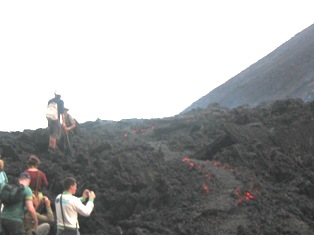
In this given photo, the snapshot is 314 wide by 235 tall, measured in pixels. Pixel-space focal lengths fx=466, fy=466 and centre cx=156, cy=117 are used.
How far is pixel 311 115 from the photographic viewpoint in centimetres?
1762

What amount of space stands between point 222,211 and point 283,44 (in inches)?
2468

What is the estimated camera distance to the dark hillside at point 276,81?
43500 mm

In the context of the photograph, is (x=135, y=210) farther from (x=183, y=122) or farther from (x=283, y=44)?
(x=283, y=44)

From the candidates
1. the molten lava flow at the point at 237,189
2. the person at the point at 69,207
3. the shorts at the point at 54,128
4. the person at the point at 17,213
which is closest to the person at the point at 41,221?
the person at the point at 17,213

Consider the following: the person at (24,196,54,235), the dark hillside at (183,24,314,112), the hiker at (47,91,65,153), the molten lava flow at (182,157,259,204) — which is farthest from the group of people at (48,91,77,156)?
the dark hillside at (183,24,314,112)

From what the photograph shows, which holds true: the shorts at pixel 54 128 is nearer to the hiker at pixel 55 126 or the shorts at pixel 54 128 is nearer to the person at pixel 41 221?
the hiker at pixel 55 126

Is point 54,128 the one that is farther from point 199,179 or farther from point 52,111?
point 199,179

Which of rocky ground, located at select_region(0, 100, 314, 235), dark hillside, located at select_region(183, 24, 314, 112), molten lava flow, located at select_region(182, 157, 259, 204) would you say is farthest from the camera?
dark hillside, located at select_region(183, 24, 314, 112)

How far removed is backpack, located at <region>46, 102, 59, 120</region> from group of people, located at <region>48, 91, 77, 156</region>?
104mm

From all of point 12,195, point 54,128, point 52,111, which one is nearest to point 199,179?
point 52,111

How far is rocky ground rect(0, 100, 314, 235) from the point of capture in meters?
9.88

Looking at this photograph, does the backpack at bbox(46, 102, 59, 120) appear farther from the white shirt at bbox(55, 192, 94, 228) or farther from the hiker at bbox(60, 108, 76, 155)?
the white shirt at bbox(55, 192, 94, 228)

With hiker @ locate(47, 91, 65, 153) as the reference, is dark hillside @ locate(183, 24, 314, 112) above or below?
below

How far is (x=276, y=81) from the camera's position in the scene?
48469 mm
